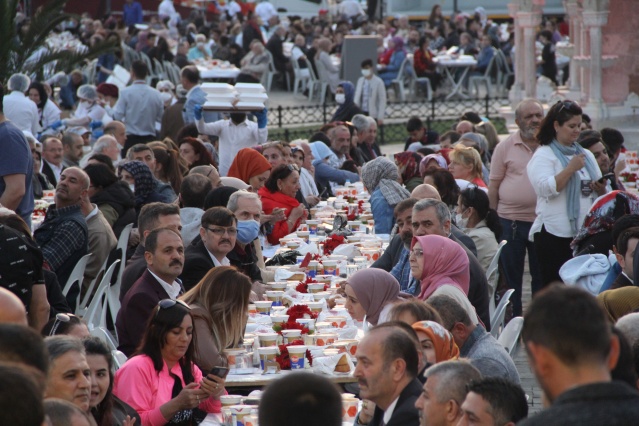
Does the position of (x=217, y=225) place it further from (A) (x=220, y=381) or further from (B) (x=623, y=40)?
(B) (x=623, y=40)

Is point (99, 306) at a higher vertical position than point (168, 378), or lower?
lower

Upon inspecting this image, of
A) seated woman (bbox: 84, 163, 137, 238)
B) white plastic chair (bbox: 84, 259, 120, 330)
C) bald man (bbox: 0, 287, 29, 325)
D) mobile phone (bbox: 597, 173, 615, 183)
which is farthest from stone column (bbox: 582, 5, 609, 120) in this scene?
bald man (bbox: 0, 287, 29, 325)

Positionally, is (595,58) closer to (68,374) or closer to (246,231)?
(246,231)

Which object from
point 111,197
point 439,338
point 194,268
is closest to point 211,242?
point 194,268

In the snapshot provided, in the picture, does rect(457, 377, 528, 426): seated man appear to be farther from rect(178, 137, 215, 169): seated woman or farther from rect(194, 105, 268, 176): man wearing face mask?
rect(194, 105, 268, 176): man wearing face mask

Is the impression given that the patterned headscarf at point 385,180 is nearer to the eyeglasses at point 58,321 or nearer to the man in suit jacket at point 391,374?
the eyeglasses at point 58,321

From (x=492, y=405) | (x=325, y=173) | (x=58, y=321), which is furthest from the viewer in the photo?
(x=325, y=173)

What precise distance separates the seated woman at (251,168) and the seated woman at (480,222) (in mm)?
2425

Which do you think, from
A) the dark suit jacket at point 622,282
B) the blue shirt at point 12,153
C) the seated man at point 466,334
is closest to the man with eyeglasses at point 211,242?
the blue shirt at point 12,153

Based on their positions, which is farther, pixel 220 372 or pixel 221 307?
pixel 221 307

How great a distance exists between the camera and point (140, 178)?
9.71m

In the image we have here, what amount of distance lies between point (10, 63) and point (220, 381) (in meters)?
10.5

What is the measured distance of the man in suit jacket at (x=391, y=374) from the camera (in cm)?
447

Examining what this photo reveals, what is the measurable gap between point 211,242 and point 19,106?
7.50 meters
